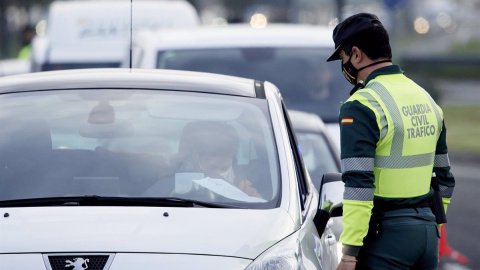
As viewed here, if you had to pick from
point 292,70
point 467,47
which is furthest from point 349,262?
point 467,47

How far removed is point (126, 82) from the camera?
5137mm

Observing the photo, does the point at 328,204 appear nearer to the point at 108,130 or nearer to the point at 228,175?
the point at 228,175

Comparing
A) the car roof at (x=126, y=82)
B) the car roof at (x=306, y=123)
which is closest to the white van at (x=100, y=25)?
the car roof at (x=306, y=123)

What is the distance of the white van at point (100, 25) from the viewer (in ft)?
46.0

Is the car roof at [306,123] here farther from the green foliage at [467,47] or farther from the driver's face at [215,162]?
the green foliage at [467,47]

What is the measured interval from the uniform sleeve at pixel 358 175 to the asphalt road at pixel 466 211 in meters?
5.01

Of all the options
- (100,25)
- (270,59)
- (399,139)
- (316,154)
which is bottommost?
(100,25)

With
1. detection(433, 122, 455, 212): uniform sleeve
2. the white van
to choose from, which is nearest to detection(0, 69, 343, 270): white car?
detection(433, 122, 455, 212): uniform sleeve

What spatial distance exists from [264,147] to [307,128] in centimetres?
292

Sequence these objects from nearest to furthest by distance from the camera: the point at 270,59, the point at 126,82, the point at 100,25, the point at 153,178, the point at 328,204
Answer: the point at 153,178 < the point at 328,204 < the point at 126,82 < the point at 270,59 < the point at 100,25

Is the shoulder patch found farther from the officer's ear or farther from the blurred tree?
the blurred tree

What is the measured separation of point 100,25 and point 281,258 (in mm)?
11023

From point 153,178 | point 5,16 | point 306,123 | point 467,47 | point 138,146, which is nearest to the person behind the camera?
point 153,178

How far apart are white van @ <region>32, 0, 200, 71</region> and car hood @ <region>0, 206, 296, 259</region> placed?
9.69 m
